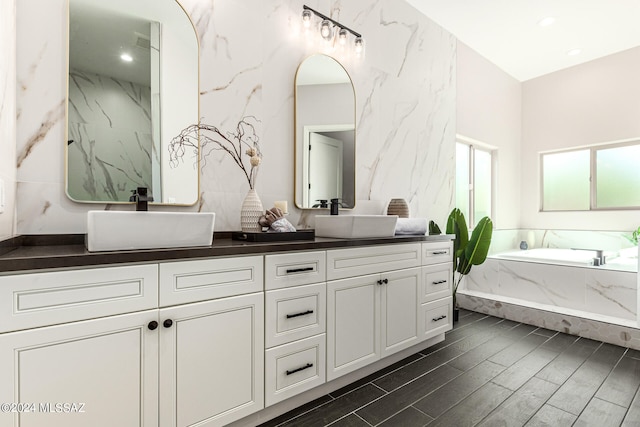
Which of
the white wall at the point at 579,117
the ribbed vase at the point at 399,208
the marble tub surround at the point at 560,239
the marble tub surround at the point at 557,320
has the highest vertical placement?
the white wall at the point at 579,117

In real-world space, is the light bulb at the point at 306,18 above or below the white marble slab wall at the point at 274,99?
above

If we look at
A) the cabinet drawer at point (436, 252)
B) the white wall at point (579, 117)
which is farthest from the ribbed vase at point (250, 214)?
the white wall at point (579, 117)

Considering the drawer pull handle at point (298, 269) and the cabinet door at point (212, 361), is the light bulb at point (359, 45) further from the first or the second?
the cabinet door at point (212, 361)

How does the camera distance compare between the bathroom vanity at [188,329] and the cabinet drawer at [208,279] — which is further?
the cabinet drawer at [208,279]

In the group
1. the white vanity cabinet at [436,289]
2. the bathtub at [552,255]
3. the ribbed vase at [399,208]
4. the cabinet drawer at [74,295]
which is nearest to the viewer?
the cabinet drawer at [74,295]

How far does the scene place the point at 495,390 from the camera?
1.86m

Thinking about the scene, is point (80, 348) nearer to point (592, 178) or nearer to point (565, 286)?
point (565, 286)

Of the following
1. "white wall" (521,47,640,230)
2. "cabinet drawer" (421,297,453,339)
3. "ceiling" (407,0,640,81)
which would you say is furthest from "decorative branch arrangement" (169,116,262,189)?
"white wall" (521,47,640,230)

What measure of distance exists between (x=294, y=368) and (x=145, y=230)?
965 millimetres

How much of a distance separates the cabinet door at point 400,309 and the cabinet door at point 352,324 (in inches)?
2.7

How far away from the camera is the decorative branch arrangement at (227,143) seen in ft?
5.72

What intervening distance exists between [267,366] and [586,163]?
490 cm

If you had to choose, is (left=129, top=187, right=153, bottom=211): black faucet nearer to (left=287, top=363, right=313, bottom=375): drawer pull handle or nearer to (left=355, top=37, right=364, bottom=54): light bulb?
(left=287, top=363, right=313, bottom=375): drawer pull handle

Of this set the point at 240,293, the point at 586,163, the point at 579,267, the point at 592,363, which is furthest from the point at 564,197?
the point at 240,293
